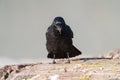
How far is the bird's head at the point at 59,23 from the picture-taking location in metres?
17.8

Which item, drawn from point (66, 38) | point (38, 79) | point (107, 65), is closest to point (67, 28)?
point (66, 38)

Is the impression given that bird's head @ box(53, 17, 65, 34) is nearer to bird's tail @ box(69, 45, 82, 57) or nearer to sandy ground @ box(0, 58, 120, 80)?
bird's tail @ box(69, 45, 82, 57)

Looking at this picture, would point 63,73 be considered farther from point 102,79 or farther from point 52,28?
point 52,28

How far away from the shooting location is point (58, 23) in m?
17.8

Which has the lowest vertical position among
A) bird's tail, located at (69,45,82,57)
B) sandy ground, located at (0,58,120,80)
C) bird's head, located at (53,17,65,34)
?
sandy ground, located at (0,58,120,80)

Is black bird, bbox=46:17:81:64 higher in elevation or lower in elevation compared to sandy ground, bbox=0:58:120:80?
higher

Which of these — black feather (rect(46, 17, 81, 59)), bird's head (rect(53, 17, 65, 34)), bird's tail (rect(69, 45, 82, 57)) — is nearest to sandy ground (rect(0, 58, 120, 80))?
black feather (rect(46, 17, 81, 59))

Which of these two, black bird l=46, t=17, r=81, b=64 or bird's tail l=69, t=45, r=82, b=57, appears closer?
black bird l=46, t=17, r=81, b=64

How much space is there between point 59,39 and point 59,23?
61 centimetres

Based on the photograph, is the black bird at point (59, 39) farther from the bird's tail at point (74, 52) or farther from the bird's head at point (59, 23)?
the bird's tail at point (74, 52)

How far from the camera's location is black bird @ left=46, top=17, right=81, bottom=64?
17828 millimetres

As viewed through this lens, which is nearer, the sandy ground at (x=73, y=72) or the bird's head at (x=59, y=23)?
the sandy ground at (x=73, y=72)

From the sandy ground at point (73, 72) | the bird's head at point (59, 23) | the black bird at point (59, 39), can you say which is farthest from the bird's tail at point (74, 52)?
the sandy ground at point (73, 72)

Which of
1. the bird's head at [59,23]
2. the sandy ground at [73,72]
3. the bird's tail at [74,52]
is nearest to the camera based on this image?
the sandy ground at [73,72]
